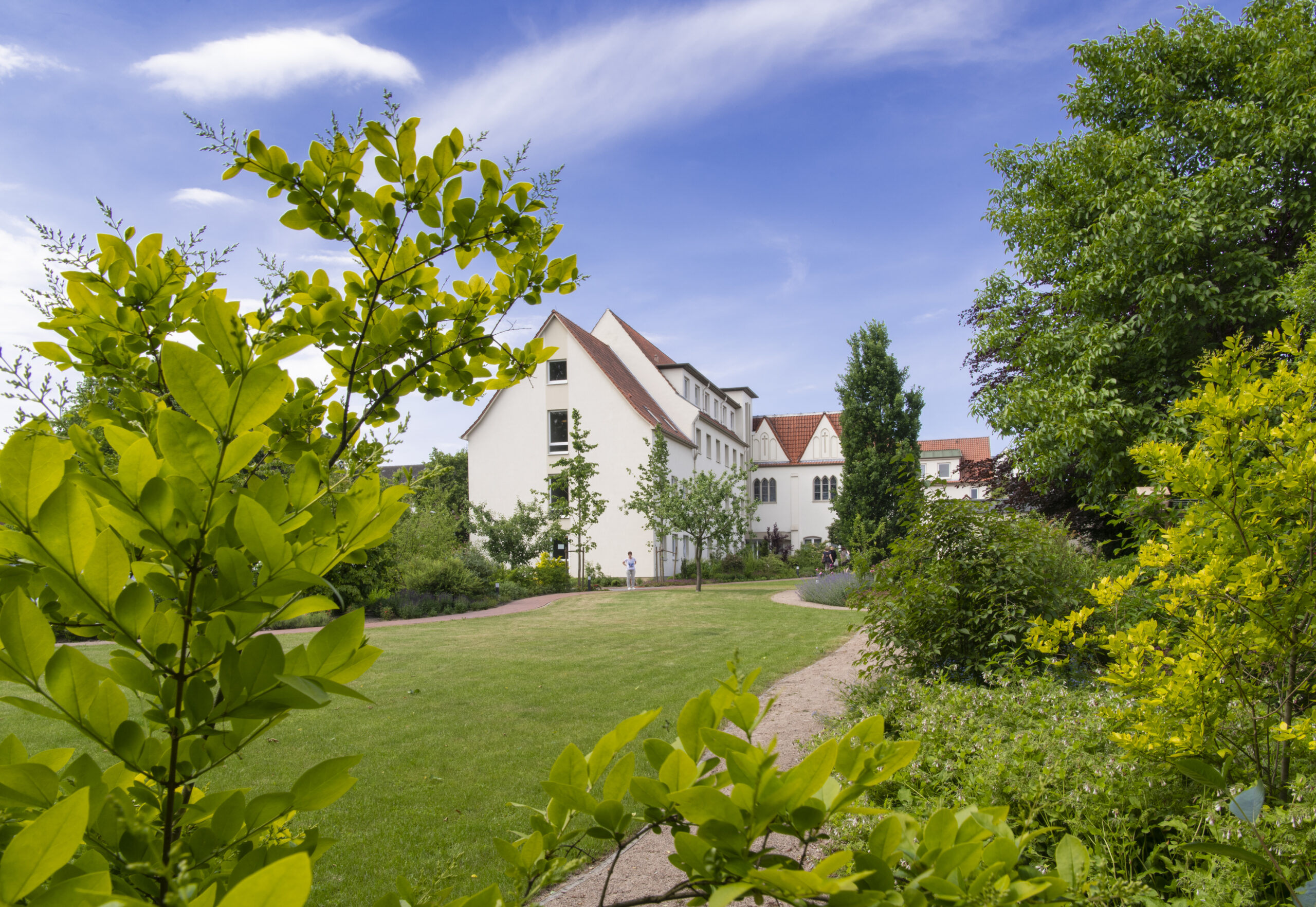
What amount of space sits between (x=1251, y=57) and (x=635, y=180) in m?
14.9

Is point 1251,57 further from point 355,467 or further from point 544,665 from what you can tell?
point 355,467

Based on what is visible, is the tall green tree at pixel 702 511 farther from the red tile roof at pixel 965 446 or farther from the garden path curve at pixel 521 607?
the red tile roof at pixel 965 446

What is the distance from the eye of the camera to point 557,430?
31.9 metres

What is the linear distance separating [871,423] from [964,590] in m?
30.6

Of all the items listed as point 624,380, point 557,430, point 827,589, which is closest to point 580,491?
point 557,430

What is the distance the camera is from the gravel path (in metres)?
3.90

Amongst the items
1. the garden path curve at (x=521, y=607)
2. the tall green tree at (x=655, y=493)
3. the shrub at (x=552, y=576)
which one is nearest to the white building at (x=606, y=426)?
the tall green tree at (x=655, y=493)

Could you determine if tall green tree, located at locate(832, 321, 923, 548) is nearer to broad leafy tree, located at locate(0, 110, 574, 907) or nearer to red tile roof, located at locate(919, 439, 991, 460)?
red tile roof, located at locate(919, 439, 991, 460)

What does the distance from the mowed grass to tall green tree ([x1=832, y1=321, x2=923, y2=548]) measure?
19.7 meters

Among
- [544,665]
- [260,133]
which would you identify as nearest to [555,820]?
[260,133]

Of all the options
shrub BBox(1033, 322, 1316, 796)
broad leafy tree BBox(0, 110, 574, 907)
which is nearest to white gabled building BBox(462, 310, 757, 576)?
shrub BBox(1033, 322, 1316, 796)

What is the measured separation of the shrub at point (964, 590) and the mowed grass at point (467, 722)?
4.60ft

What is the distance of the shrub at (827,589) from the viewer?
20125 mm

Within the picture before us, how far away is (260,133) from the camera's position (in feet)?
4.78
